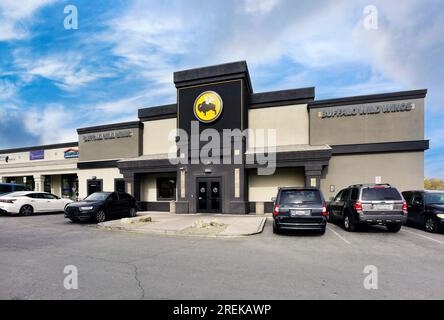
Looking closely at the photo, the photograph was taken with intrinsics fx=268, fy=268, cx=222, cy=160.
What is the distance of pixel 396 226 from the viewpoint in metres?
10.9

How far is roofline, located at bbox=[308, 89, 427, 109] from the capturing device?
16469 millimetres

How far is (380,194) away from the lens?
1018cm

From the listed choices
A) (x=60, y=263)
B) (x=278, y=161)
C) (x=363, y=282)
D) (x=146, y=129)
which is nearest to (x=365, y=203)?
(x=363, y=282)

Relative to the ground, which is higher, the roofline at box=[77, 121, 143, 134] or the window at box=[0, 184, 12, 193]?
the roofline at box=[77, 121, 143, 134]

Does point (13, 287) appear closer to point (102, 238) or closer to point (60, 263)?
point (60, 263)

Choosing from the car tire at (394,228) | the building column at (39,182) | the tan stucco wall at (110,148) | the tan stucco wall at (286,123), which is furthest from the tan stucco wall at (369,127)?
the building column at (39,182)

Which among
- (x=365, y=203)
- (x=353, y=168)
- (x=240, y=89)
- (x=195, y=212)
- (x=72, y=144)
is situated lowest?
(x=195, y=212)

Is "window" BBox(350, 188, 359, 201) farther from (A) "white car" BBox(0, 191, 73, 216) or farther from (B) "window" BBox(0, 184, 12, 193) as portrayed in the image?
(B) "window" BBox(0, 184, 12, 193)

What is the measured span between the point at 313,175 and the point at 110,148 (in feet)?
56.4

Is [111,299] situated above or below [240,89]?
below

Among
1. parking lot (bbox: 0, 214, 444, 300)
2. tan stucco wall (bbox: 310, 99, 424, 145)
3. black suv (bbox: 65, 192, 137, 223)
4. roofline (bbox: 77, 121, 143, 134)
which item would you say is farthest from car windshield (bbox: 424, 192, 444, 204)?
roofline (bbox: 77, 121, 143, 134)

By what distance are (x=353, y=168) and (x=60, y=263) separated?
16552 millimetres

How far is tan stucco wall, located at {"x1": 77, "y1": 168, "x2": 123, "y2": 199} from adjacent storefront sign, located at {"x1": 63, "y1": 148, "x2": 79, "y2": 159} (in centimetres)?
269

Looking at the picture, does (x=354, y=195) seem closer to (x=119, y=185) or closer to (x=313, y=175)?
(x=313, y=175)
